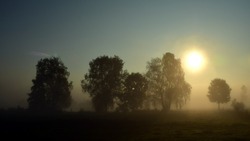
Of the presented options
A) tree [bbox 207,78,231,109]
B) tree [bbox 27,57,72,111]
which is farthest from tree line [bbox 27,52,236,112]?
tree [bbox 207,78,231,109]

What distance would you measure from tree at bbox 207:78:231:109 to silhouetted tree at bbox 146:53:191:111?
40.6m

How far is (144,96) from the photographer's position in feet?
348

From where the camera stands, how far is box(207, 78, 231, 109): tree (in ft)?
466

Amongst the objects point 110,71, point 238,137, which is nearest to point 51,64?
point 110,71

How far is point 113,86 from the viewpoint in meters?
101

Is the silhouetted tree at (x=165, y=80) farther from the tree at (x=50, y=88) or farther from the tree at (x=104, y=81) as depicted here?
the tree at (x=50, y=88)

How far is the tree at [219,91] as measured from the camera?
466ft

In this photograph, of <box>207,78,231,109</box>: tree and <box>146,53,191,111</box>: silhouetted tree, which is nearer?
<box>146,53,191,111</box>: silhouetted tree

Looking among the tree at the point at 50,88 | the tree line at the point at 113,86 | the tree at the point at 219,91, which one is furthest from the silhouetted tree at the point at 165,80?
the tree at the point at 219,91

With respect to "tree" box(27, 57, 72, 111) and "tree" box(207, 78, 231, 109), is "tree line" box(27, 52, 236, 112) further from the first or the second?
"tree" box(207, 78, 231, 109)

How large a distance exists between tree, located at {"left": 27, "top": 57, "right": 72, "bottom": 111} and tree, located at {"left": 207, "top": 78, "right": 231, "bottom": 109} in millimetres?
68267

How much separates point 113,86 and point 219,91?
61.2 meters

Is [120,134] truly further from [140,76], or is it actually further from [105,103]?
[140,76]

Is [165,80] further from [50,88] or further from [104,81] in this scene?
[50,88]
